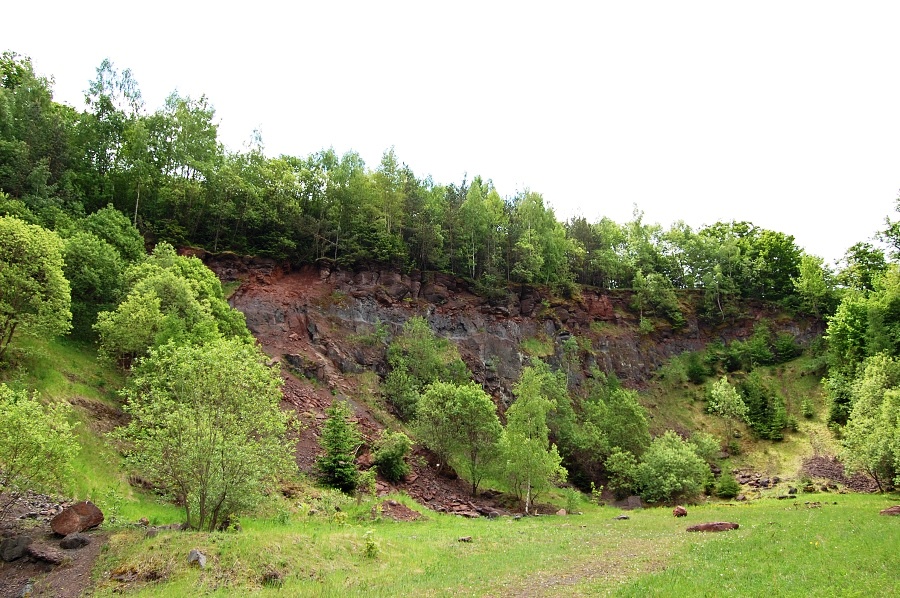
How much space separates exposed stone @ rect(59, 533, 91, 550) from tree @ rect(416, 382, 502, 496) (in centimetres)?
2527

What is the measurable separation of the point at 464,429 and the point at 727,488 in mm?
27402

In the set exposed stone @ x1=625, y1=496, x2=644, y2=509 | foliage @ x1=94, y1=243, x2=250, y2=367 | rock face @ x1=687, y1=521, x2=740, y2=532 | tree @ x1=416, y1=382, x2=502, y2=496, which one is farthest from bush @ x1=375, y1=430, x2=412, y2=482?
exposed stone @ x1=625, y1=496, x2=644, y2=509

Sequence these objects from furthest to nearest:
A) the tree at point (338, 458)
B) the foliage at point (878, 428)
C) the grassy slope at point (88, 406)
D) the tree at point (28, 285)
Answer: the foliage at point (878, 428) < the tree at point (338, 458) < the tree at point (28, 285) < the grassy slope at point (88, 406)

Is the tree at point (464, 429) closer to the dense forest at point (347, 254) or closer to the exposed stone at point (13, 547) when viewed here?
the dense forest at point (347, 254)

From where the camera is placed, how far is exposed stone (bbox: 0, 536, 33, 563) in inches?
609

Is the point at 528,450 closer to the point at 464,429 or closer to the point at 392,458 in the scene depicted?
the point at 464,429

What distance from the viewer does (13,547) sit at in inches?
617

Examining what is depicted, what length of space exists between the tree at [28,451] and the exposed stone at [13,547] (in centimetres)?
127

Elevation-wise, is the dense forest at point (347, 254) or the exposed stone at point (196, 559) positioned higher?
the dense forest at point (347, 254)

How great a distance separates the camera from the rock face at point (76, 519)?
16.7m

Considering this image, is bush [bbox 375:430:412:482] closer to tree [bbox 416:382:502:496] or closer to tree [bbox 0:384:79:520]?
tree [bbox 416:382:502:496]

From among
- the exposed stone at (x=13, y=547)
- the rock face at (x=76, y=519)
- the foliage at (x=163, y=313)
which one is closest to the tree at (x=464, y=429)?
the foliage at (x=163, y=313)

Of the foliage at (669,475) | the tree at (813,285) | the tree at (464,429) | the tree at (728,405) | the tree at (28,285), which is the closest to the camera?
the tree at (28,285)

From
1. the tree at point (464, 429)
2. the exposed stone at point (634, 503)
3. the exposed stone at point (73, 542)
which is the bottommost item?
the exposed stone at point (634, 503)
